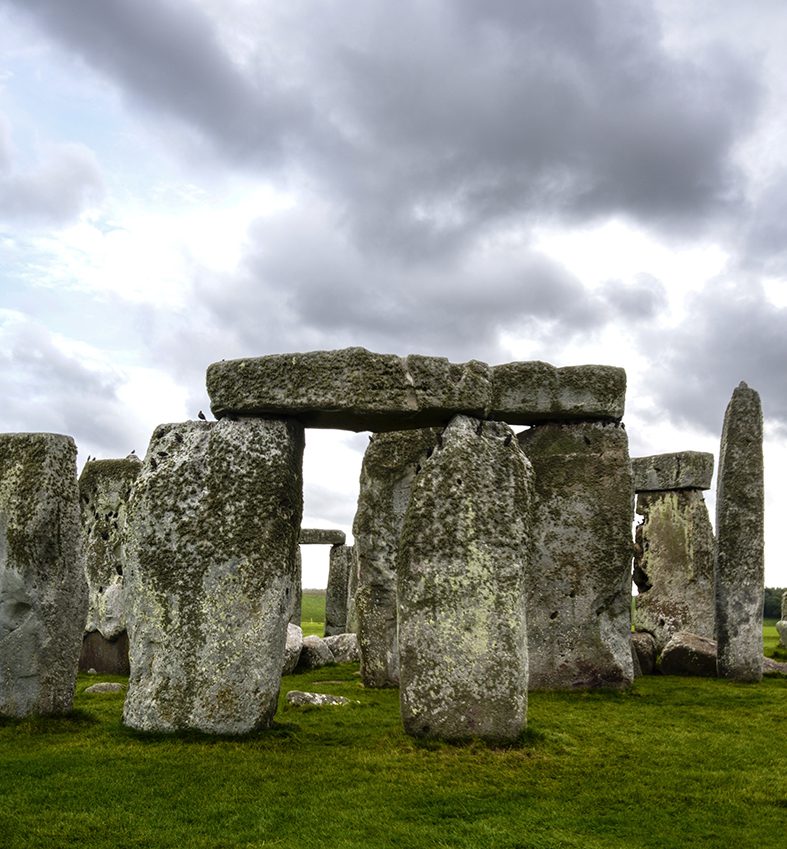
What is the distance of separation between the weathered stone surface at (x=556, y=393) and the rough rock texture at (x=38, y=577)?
519 cm

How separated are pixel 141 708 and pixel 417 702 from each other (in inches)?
92.6

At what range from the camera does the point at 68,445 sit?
28.9ft


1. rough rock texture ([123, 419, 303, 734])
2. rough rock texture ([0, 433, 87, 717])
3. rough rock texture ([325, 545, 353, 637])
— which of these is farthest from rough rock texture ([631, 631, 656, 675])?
rough rock texture ([325, 545, 353, 637])

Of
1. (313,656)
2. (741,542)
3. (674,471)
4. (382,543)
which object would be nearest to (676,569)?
(674,471)

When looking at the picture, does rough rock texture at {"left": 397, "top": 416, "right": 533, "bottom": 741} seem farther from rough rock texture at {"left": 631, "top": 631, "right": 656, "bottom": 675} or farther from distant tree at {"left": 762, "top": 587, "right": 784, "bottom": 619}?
distant tree at {"left": 762, "top": 587, "right": 784, "bottom": 619}

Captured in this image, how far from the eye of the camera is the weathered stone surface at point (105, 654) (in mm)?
14328

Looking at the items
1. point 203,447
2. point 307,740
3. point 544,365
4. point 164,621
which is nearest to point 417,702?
point 307,740

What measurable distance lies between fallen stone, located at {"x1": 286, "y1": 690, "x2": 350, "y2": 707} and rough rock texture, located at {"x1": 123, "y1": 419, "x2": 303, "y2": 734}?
2.07 metres

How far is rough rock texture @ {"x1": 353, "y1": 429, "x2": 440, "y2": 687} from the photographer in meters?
12.3

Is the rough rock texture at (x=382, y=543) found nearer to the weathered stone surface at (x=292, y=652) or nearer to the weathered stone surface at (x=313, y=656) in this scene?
the weathered stone surface at (x=292, y=652)

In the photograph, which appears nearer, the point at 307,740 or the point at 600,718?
the point at 307,740

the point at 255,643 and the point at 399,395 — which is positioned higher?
the point at 399,395

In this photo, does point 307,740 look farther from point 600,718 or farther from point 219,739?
point 600,718

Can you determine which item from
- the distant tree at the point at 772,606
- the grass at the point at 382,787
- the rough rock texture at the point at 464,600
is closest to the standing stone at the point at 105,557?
the grass at the point at 382,787
